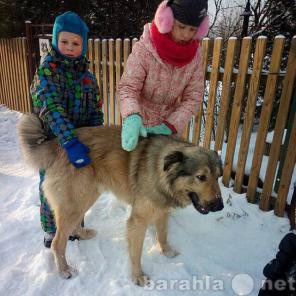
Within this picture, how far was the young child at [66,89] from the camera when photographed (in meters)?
2.49

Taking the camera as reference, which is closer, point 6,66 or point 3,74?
point 6,66

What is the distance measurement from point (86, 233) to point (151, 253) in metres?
0.73

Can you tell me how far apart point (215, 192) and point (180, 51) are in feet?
3.80

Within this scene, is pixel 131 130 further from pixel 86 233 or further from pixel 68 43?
pixel 86 233

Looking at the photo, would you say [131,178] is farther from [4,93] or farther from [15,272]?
[4,93]

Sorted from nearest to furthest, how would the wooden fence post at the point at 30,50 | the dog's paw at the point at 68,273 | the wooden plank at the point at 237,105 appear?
the dog's paw at the point at 68,273 → the wooden plank at the point at 237,105 → the wooden fence post at the point at 30,50

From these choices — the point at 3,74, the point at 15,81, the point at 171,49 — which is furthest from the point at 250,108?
the point at 3,74

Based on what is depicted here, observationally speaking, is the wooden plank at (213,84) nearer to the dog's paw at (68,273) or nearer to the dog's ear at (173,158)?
the dog's ear at (173,158)

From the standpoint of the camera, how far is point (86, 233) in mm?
3246

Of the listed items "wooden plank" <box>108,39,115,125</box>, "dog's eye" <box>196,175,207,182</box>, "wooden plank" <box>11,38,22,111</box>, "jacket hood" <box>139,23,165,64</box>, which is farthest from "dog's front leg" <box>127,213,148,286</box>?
"wooden plank" <box>11,38,22,111</box>

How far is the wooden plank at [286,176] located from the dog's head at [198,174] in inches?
52.6

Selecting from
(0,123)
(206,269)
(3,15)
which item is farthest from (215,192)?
(3,15)

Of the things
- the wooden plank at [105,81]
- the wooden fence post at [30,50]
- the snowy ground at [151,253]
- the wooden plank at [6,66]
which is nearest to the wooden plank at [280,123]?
the snowy ground at [151,253]

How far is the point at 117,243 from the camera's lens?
3178mm
